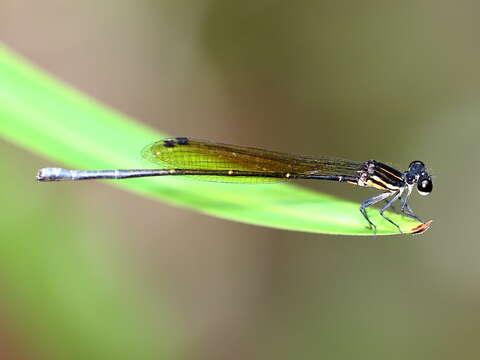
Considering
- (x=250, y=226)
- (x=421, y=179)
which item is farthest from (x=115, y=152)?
(x=250, y=226)

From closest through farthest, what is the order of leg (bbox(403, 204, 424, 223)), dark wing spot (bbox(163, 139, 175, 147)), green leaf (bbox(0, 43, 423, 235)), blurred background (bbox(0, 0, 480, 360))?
green leaf (bbox(0, 43, 423, 235))
leg (bbox(403, 204, 424, 223))
dark wing spot (bbox(163, 139, 175, 147))
blurred background (bbox(0, 0, 480, 360))

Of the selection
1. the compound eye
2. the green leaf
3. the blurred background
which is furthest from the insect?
the blurred background

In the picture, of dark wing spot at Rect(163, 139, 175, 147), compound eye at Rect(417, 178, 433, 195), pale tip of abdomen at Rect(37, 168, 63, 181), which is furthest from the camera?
compound eye at Rect(417, 178, 433, 195)

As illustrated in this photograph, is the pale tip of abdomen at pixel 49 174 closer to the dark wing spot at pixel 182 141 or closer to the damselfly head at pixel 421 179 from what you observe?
the dark wing spot at pixel 182 141

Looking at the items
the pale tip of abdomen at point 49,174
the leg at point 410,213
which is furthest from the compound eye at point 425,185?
the pale tip of abdomen at point 49,174

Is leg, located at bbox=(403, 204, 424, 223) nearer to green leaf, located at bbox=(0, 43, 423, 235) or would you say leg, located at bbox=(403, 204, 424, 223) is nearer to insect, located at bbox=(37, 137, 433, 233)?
insect, located at bbox=(37, 137, 433, 233)

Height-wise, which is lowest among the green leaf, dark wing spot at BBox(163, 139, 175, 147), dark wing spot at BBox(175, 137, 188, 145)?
the green leaf

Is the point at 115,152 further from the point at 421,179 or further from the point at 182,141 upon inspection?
the point at 421,179
